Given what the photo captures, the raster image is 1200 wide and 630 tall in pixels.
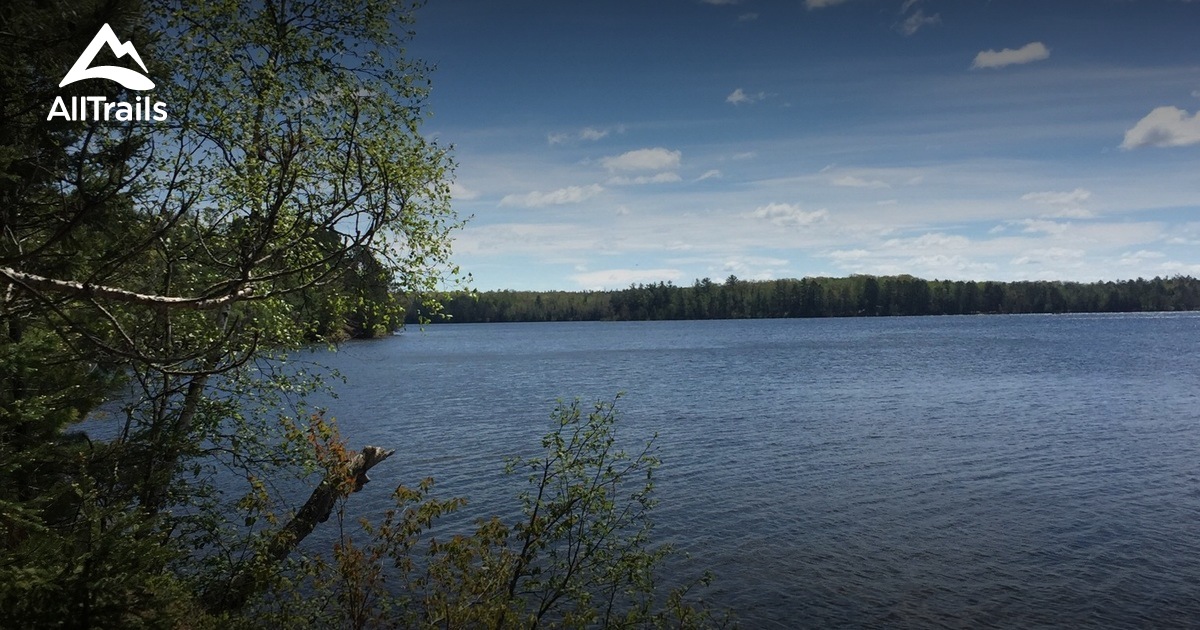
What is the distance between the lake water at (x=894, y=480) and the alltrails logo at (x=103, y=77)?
15.4 m

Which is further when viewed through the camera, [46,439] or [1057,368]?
[1057,368]

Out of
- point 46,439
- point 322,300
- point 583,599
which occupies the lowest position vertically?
point 583,599

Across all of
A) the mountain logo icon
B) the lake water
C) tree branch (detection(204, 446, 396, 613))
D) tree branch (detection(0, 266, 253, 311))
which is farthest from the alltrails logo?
the lake water

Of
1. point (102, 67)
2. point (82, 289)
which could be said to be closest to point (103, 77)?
point (102, 67)

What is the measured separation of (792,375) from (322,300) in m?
60.8

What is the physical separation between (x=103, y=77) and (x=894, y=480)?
2916 centimetres

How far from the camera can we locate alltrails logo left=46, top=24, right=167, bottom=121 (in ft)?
19.6

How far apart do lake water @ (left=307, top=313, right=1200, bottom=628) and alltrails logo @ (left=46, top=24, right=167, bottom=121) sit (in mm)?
15428

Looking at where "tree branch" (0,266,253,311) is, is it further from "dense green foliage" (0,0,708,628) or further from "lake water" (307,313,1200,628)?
"lake water" (307,313,1200,628)

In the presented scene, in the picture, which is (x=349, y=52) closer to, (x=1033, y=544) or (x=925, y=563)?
(x=925, y=563)

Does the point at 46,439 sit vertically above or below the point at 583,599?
above

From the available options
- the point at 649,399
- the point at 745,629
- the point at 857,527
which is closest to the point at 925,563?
the point at 857,527

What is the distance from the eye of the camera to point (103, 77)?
620cm

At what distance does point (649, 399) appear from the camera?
5241cm
